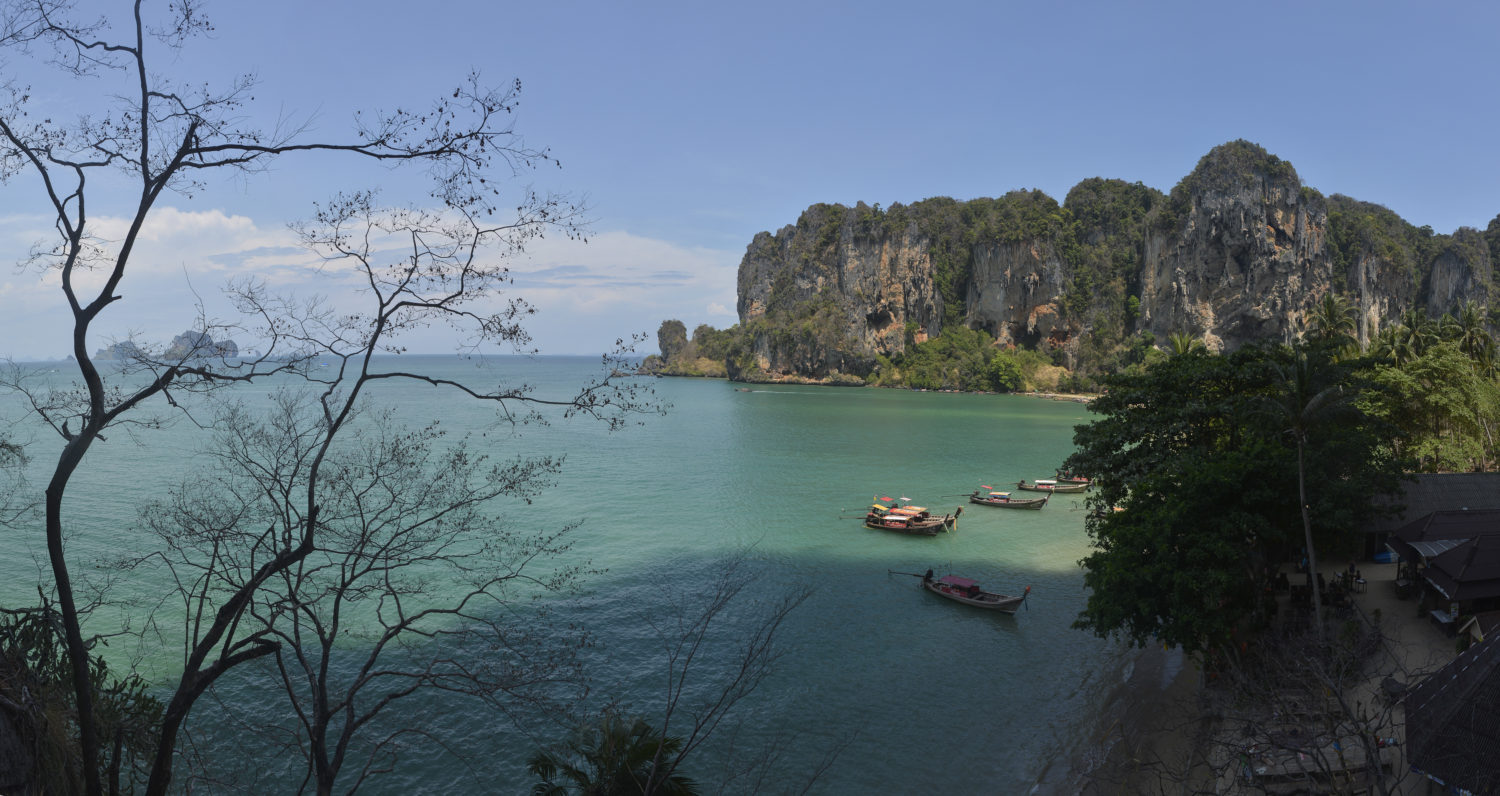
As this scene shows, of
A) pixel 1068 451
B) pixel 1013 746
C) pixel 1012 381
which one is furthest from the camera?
pixel 1012 381

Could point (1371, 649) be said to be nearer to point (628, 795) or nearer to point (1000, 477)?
point (628, 795)

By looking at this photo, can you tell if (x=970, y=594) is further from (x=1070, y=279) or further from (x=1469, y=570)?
(x=1070, y=279)

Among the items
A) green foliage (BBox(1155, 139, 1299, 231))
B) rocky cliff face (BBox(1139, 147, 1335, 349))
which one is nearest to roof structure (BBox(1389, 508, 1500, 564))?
rocky cliff face (BBox(1139, 147, 1335, 349))

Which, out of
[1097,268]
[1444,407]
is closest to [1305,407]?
[1444,407]

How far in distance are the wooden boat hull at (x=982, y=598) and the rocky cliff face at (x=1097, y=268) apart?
87683 mm

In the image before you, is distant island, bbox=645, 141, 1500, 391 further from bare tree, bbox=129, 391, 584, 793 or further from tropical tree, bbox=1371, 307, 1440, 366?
bare tree, bbox=129, 391, 584, 793

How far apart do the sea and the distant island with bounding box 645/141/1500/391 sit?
66350mm

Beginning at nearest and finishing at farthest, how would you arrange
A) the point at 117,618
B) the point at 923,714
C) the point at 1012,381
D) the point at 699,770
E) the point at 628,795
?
the point at 628,795 < the point at 699,770 < the point at 923,714 < the point at 117,618 < the point at 1012,381

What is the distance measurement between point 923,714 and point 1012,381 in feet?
355

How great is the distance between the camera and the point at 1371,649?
15469 millimetres

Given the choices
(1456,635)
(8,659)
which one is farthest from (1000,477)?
(8,659)

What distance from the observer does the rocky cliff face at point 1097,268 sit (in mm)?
92500

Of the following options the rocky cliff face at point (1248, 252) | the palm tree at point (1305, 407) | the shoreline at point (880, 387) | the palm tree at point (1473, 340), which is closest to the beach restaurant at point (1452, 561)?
the palm tree at point (1305, 407)

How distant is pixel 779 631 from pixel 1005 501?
2101 centimetres
